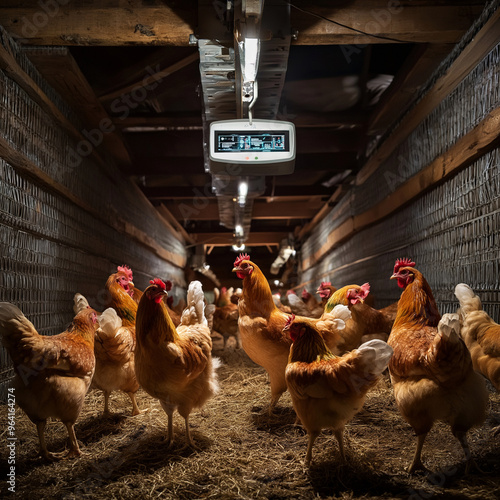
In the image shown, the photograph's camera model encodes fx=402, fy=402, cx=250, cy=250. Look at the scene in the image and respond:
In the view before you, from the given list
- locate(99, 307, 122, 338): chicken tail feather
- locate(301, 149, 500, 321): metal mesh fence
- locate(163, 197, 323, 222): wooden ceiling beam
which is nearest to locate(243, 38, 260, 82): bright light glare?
locate(301, 149, 500, 321): metal mesh fence

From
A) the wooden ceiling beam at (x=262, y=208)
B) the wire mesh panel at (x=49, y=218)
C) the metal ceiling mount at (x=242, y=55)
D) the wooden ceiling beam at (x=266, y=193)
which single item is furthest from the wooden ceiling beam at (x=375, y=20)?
the wooden ceiling beam at (x=262, y=208)

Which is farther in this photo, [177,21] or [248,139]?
[248,139]

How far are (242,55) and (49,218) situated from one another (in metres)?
2.85

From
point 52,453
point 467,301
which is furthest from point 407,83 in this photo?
point 52,453

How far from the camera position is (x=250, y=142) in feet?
14.4

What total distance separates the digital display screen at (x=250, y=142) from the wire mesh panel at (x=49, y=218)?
1.97m

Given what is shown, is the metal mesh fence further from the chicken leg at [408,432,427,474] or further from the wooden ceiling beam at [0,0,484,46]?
the wooden ceiling beam at [0,0,484,46]

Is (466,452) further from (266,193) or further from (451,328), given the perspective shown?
(266,193)

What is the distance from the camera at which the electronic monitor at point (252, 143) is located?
4.34 meters

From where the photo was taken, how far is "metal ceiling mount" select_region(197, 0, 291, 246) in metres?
3.32

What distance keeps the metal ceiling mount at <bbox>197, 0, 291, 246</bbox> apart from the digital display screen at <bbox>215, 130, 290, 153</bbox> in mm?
249

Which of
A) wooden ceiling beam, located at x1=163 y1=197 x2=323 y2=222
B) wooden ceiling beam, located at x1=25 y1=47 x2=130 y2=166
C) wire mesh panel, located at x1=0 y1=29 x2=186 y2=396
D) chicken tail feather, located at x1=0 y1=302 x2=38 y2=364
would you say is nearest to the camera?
chicken tail feather, located at x1=0 y1=302 x2=38 y2=364

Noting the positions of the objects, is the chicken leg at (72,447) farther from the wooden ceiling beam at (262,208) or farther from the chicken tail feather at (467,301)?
the wooden ceiling beam at (262,208)

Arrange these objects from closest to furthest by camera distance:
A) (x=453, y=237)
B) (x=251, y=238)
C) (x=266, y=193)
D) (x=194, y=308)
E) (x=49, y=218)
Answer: (x=194, y=308), (x=453, y=237), (x=49, y=218), (x=266, y=193), (x=251, y=238)
